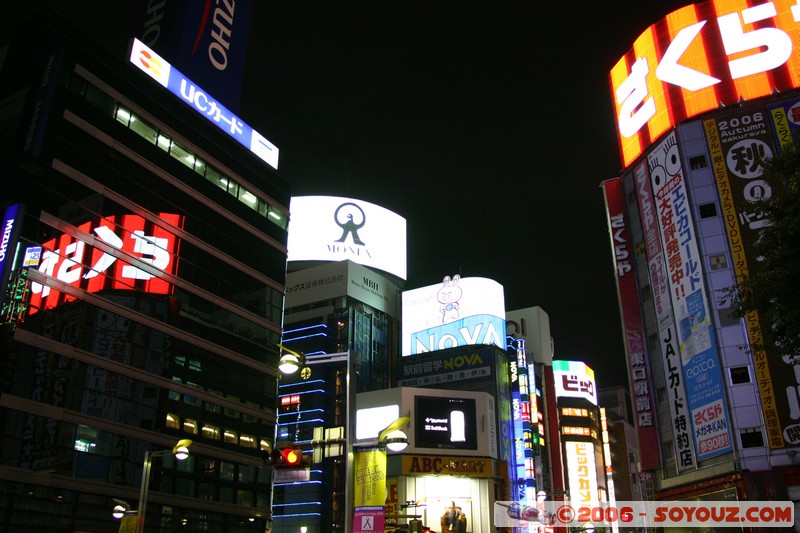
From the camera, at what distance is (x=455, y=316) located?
75.8 m

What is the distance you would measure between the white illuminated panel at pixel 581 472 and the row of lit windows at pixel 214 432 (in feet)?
179

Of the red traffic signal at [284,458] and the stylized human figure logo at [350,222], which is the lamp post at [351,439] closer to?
the red traffic signal at [284,458]

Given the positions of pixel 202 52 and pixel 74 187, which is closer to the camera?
pixel 74 187

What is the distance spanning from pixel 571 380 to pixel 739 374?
68183mm

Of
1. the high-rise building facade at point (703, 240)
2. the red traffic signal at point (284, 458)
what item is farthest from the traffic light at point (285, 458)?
the high-rise building facade at point (703, 240)

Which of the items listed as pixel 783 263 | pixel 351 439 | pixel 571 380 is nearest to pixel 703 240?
pixel 783 263

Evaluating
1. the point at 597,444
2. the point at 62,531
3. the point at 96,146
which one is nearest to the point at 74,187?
the point at 96,146

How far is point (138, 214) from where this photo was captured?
39156mm

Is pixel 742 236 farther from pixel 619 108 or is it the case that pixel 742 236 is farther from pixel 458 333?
pixel 458 333

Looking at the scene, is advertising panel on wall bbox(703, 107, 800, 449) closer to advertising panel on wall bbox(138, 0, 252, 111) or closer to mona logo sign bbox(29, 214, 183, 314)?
mona logo sign bbox(29, 214, 183, 314)

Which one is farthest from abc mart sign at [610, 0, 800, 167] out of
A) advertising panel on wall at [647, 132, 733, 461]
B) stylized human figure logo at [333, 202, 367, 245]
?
stylized human figure logo at [333, 202, 367, 245]

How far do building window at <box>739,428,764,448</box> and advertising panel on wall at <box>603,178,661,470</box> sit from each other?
22.0 ft

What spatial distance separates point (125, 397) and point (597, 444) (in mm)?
86896

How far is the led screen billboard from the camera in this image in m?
62.3
